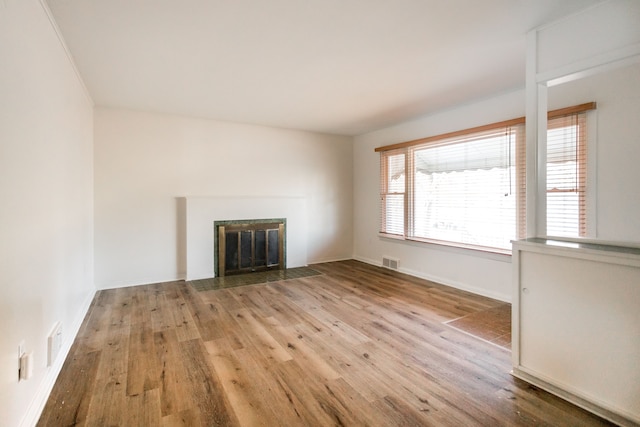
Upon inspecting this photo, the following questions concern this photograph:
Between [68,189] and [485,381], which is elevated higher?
[68,189]

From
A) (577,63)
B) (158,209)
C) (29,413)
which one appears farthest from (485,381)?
(158,209)

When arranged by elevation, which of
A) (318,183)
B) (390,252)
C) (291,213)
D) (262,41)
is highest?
(262,41)

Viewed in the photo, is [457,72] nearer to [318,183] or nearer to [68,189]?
[318,183]

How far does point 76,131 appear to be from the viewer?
10.2 feet

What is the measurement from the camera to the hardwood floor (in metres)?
1.79

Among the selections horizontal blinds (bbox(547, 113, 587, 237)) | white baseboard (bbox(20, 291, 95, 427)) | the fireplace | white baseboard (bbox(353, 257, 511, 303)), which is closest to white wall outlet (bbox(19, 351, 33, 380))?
white baseboard (bbox(20, 291, 95, 427))

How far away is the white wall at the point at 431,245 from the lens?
3.80 meters

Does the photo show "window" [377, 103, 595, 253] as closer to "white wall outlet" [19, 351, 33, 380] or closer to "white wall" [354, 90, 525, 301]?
"white wall" [354, 90, 525, 301]

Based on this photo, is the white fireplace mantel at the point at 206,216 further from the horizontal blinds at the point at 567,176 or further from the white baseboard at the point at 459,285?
the horizontal blinds at the point at 567,176

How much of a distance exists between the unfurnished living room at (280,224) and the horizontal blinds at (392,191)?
0.23 ft

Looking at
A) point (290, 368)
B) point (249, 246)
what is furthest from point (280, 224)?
point (290, 368)

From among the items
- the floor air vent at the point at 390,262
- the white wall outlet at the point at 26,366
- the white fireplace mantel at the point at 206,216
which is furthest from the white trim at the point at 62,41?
the floor air vent at the point at 390,262

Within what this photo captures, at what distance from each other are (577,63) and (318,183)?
431cm

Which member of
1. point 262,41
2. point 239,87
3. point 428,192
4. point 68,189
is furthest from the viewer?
point 428,192
